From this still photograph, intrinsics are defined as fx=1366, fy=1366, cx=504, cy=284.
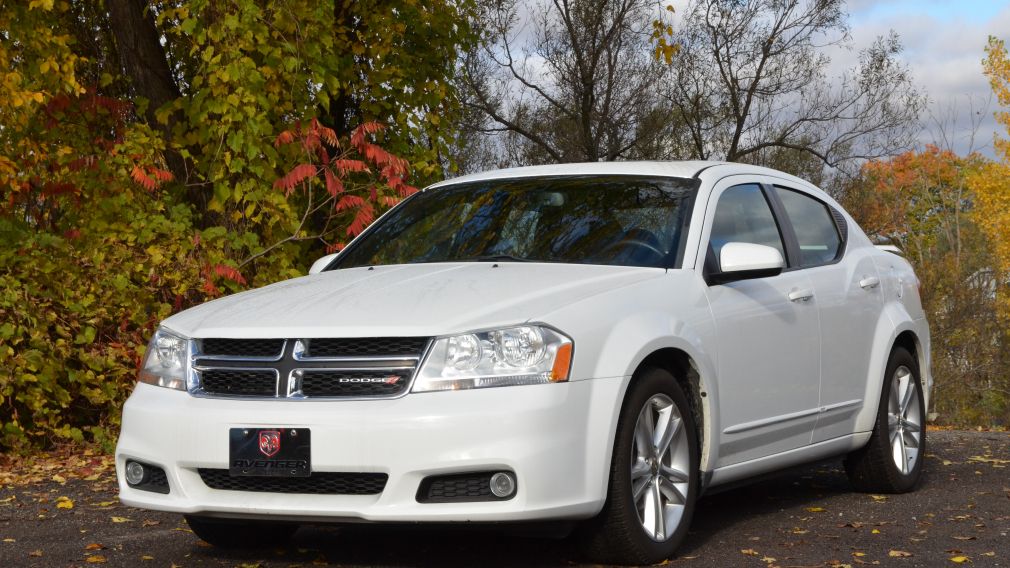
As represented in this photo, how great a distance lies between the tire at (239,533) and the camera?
5742 millimetres

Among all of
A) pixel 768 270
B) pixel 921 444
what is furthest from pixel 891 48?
pixel 768 270

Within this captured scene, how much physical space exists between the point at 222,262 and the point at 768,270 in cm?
624

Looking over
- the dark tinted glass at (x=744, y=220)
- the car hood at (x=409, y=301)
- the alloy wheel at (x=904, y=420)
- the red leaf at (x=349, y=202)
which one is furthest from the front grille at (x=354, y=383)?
the red leaf at (x=349, y=202)

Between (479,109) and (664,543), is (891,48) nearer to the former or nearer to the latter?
(479,109)

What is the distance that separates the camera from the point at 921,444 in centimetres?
781

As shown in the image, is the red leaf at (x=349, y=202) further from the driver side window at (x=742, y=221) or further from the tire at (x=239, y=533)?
the tire at (x=239, y=533)

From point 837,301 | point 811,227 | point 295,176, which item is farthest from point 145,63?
point 837,301

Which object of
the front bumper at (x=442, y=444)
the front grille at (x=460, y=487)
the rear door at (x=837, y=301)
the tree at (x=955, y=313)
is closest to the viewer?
the front bumper at (x=442, y=444)

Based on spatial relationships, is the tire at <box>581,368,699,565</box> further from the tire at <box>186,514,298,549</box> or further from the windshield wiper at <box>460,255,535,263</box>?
the tire at <box>186,514,298,549</box>

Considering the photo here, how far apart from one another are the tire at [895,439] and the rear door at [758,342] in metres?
0.94

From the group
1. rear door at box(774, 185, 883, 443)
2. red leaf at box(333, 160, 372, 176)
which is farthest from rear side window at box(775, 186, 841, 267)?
red leaf at box(333, 160, 372, 176)

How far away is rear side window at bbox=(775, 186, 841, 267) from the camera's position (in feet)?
23.1

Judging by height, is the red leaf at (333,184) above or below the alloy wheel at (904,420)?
above

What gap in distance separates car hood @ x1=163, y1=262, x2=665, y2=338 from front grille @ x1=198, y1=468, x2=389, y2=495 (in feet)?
1.61
